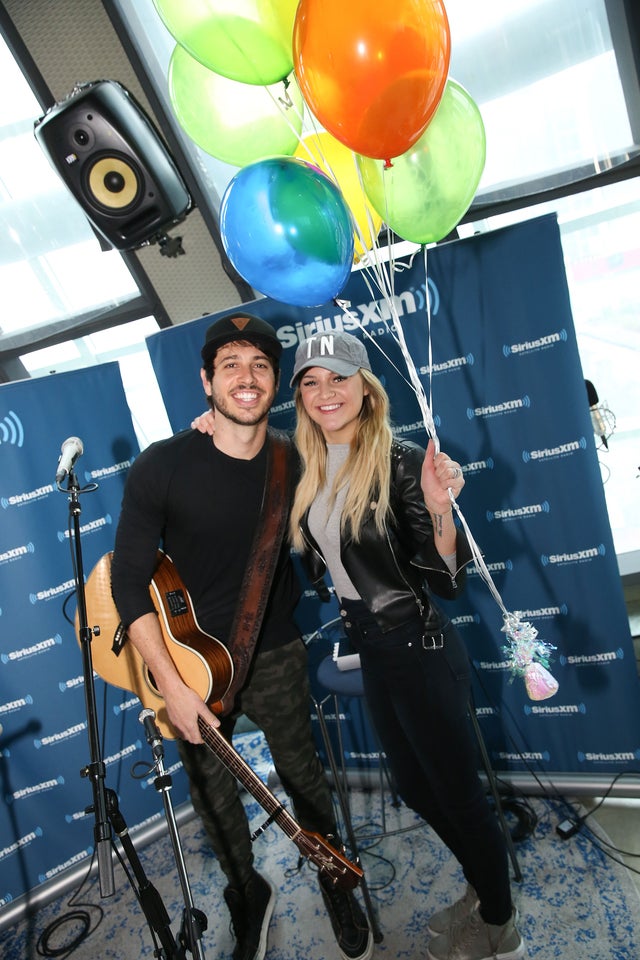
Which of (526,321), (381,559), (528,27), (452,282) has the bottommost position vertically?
(381,559)

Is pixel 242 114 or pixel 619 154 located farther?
pixel 619 154

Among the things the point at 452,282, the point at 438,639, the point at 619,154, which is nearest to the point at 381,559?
the point at 438,639

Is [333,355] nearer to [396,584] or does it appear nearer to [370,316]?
[396,584]

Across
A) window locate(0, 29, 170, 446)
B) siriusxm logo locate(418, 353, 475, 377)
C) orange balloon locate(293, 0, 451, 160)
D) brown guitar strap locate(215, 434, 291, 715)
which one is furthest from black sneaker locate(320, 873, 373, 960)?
window locate(0, 29, 170, 446)

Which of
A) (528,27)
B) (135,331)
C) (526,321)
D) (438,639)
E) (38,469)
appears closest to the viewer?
(438,639)

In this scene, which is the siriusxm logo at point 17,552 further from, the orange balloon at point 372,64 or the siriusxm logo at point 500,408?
the orange balloon at point 372,64

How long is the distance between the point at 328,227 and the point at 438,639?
1205 millimetres

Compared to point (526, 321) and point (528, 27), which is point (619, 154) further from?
point (526, 321)

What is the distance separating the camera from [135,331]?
420 cm

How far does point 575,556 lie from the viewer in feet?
8.17

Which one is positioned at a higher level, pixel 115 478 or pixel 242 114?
pixel 242 114

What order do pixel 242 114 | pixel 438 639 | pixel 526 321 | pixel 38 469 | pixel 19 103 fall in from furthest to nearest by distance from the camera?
pixel 19 103 < pixel 38 469 < pixel 526 321 < pixel 242 114 < pixel 438 639

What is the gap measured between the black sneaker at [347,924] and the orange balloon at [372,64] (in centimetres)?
223

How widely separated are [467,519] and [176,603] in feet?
4.09
